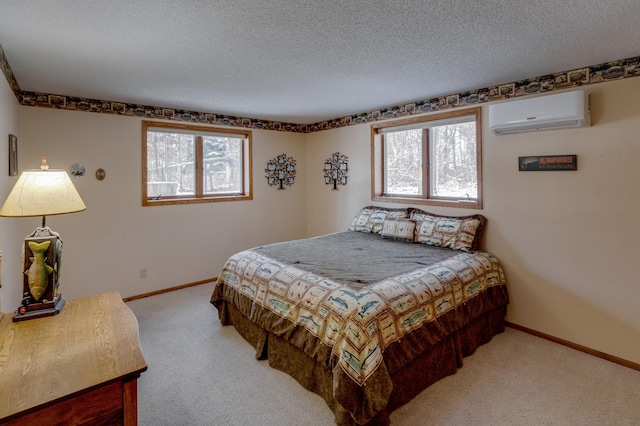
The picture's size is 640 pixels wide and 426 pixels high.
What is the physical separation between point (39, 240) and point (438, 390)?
247 centimetres

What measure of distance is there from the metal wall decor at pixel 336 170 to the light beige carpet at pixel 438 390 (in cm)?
270

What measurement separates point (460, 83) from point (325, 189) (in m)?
2.58

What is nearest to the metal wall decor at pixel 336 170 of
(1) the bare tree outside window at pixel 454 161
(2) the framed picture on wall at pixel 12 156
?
(1) the bare tree outside window at pixel 454 161

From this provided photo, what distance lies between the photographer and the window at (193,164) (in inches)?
163

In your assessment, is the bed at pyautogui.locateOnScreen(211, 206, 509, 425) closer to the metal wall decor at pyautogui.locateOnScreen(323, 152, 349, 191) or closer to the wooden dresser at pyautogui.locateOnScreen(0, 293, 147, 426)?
the wooden dresser at pyautogui.locateOnScreen(0, 293, 147, 426)

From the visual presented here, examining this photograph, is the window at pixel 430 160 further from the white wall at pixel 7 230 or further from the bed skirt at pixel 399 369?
the white wall at pixel 7 230

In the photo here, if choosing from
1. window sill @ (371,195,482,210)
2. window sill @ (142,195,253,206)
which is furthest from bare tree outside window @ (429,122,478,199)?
window sill @ (142,195,253,206)

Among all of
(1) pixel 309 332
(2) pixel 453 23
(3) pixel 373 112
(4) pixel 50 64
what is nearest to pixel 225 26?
(2) pixel 453 23

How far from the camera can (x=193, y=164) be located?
4.48 m

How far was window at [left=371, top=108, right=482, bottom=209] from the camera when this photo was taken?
358cm

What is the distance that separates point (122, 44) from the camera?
2.18 m

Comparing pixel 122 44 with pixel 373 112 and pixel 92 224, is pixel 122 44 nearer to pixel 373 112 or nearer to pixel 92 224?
pixel 92 224

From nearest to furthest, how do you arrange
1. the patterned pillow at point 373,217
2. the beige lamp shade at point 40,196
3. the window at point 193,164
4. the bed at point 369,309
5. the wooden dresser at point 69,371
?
the wooden dresser at point 69,371 < the beige lamp shade at point 40,196 < the bed at point 369,309 < the patterned pillow at point 373,217 < the window at point 193,164

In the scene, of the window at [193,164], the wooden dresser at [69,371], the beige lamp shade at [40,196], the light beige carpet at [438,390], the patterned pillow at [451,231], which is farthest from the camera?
the window at [193,164]
